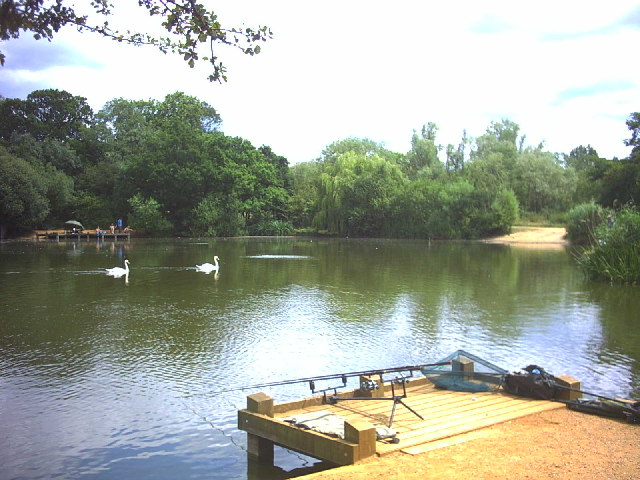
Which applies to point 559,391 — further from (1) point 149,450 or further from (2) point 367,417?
(1) point 149,450

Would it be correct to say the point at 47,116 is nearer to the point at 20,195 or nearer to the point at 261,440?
the point at 20,195

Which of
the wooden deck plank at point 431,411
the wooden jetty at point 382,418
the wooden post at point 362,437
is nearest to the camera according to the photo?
the wooden post at point 362,437

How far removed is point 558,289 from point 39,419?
1919 centimetres

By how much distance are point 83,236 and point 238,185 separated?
15111 millimetres

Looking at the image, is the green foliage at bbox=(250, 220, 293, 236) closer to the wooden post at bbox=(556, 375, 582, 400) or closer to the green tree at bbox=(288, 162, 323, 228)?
the green tree at bbox=(288, 162, 323, 228)

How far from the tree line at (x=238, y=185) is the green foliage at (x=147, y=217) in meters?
0.13

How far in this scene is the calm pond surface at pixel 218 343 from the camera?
26.5 feet

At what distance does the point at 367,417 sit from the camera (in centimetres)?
767

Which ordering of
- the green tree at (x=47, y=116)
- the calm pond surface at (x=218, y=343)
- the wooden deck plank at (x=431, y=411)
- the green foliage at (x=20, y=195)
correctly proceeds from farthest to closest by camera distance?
the green tree at (x=47, y=116)
the green foliage at (x=20, y=195)
the calm pond surface at (x=218, y=343)
the wooden deck plank at (x=431, y=411)

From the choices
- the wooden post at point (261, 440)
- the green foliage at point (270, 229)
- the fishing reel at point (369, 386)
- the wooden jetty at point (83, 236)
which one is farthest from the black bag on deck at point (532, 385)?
the green foliage at point (270, 229)

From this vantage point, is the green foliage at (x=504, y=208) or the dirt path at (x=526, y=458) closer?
the dirt path at (x=526, y=458)

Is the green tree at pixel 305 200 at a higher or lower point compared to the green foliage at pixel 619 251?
higher

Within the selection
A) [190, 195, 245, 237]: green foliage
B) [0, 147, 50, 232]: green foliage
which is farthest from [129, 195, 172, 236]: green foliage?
[0, 147, 50, 232]: green foliage

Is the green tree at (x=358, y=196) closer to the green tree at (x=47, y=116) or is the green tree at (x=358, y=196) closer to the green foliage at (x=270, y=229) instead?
the green foliage at (x=270, y=229)
